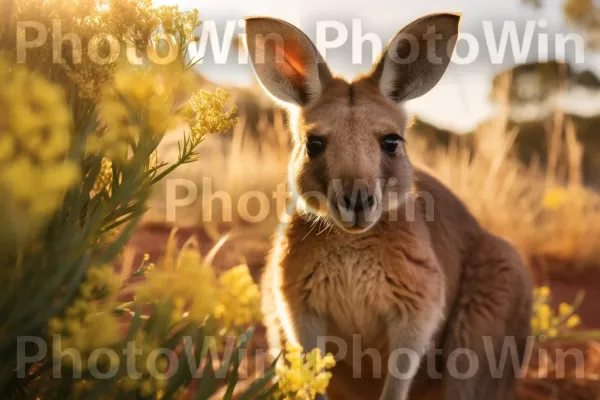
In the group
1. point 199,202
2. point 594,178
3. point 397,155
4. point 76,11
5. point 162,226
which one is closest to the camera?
point 76,11

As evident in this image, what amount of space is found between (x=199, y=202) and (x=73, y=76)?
6.63 m

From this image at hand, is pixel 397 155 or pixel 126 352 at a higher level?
pixel 397 155

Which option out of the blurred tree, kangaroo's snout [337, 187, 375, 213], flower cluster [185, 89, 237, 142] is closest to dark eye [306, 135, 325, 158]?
kangaroo's snout [337, 187, 375, 213]

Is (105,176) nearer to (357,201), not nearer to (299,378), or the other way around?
(299,378)

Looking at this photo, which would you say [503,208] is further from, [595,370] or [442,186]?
[442,186]

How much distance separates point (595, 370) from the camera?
16.4ft

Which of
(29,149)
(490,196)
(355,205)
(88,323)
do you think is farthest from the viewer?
(490,196)

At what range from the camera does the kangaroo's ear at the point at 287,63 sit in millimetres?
3031

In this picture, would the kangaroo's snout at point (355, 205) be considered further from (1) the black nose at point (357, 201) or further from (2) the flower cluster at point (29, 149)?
(2) the flower cluster at point (29, 149)

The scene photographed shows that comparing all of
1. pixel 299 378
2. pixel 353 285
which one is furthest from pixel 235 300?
pixel 353 285

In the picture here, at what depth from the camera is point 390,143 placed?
3096mm

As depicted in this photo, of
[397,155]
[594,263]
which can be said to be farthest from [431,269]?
[594,263]

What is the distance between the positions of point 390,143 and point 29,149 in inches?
75.4

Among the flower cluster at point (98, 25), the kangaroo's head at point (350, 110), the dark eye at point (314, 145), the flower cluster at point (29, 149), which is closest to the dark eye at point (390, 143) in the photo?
the kangaroo's head at point (350, 110)
